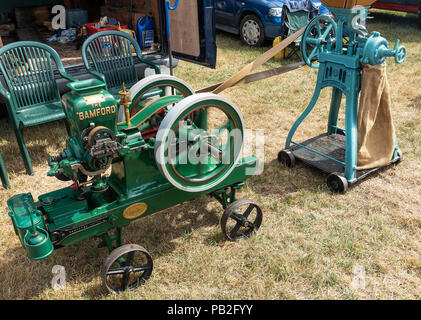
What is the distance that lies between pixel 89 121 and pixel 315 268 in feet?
6.58

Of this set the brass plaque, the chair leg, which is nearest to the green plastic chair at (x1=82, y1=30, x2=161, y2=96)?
the chair leg

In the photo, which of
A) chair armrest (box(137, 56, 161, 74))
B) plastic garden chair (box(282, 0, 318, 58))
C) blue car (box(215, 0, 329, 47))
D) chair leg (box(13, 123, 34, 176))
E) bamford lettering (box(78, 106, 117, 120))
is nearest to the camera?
bamford lettering (box(78, 106, 117, 120))

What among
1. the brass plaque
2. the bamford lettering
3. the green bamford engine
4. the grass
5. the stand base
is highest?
the bamford lettering

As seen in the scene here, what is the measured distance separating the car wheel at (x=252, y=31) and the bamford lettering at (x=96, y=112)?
7033mm

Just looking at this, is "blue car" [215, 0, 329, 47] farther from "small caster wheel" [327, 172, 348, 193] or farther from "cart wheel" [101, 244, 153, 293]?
"cart wheel" [101, 244, 153, 293]

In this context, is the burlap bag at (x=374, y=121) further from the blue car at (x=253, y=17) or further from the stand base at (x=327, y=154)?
the blue car at (x=253, y=17)

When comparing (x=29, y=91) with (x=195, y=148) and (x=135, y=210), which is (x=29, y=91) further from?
(x=195, y=148)

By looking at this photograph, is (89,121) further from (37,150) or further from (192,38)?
(192,38)

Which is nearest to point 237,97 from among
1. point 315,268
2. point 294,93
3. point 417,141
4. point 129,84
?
point 294,93

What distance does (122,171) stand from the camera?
2.86 meters

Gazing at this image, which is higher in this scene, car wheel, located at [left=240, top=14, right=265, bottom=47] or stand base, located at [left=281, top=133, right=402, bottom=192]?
car wheel, located at [left=240, top=14, right=265, bottom=47]

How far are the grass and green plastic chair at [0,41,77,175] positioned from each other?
1.82 ft

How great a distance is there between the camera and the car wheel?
29.2 feet

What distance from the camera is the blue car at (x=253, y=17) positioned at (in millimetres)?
8539
